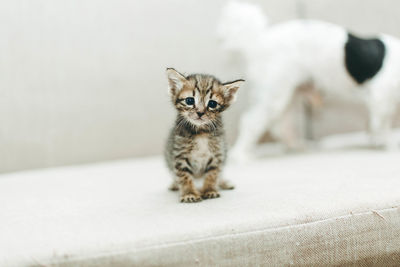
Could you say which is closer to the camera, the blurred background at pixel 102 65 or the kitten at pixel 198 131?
the kitten at pixel 198 131

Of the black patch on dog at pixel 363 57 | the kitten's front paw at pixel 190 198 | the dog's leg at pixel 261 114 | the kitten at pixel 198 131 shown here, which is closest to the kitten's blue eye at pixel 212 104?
the kitten at pixel 198 131

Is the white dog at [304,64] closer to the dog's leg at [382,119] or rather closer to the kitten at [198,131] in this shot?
the dog's leg at [382,119]

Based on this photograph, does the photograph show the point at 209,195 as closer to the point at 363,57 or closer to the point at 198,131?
the point at 198,131

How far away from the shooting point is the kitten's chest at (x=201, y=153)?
1.11m

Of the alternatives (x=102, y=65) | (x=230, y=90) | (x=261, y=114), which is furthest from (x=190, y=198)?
(x=102, y=65)

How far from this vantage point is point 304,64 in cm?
187

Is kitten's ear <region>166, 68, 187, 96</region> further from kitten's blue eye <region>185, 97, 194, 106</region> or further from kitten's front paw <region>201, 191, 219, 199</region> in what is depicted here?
kitten's front paw <region>201, 191, 219, 199</region>

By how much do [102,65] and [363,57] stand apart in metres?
1.15

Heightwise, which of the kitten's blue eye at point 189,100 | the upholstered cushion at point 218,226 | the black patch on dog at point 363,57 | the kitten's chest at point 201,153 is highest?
the black patch on dog at point 363,57

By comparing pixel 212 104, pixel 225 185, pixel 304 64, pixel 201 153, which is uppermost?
pixel 304 64

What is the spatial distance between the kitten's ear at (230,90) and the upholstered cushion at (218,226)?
261 mm

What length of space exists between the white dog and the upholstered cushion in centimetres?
62

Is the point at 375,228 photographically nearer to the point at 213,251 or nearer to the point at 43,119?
the point at 213,251

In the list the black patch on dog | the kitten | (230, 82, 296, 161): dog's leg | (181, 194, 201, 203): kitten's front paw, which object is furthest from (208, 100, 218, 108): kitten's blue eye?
the black patch on dog
